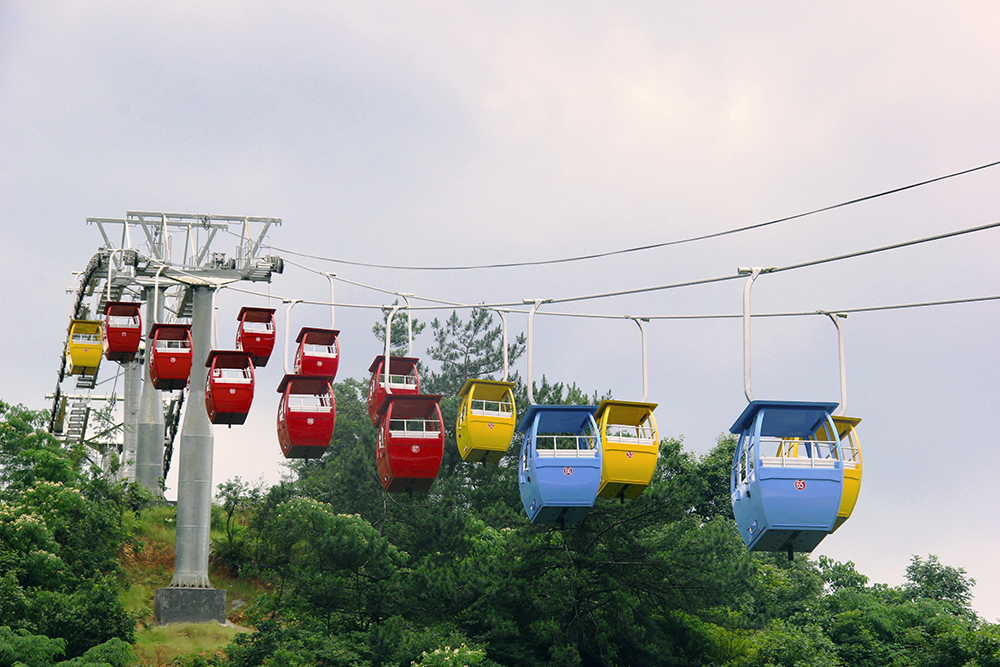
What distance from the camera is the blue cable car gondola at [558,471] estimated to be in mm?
18594

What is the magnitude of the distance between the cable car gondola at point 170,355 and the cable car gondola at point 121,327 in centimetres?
283

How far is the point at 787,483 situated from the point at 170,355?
18486mm

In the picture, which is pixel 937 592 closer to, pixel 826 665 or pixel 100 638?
pixel 826 665

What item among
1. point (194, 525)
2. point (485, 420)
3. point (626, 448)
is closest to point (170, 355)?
point (194, 525)

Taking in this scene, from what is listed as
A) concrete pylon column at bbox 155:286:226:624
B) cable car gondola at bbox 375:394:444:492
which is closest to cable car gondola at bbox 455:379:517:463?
cable car gondola at bbox 375:394:444:492

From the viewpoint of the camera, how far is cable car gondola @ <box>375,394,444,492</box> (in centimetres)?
2295

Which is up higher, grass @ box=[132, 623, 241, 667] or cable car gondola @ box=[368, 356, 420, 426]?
cable car gondola @ box=[368, 356, 420, 426]

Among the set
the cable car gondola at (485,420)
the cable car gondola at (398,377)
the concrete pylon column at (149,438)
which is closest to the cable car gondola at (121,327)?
the cable car gondola at (398,377)

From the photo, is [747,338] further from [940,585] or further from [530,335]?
[940,585]

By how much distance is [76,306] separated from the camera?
159 feet

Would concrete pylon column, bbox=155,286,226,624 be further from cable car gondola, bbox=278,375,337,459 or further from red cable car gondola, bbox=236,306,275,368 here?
cable car gondola, bbox=278,375,337,459

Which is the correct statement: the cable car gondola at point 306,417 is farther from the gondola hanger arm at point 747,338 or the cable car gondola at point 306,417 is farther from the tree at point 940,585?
the tree at point 940,585

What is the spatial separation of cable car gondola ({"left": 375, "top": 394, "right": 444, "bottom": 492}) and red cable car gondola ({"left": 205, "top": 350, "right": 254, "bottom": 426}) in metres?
5.27

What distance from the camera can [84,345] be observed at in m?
38.1
